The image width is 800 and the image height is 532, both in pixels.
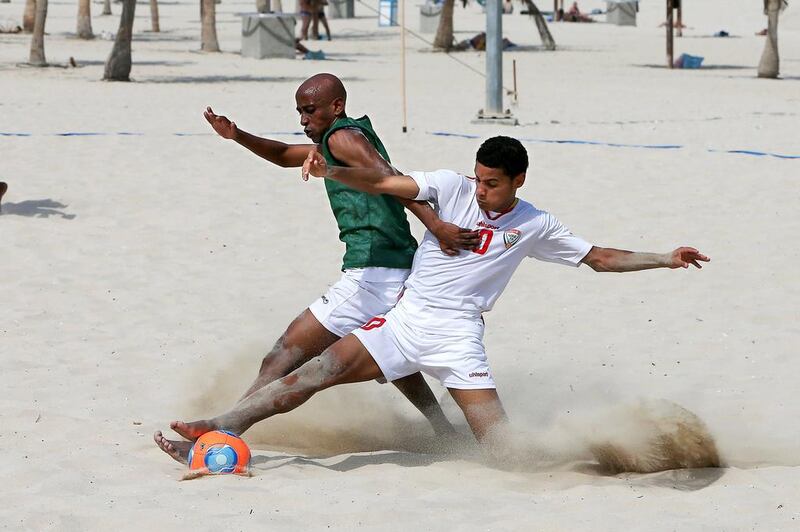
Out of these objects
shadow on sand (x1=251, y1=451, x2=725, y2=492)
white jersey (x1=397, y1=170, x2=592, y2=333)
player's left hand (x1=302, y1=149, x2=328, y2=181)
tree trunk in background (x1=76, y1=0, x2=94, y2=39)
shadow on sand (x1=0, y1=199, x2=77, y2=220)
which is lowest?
shadow on sand (x1=251, y1=451, x2=725, y2=492)

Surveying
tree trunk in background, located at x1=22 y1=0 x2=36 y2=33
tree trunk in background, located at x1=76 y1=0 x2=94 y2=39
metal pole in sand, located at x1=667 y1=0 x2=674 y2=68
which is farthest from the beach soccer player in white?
tree trunk in background, located at x1=22 y1=0 x2=36 y2=33

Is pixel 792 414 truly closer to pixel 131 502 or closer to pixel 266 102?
pixel 131 502

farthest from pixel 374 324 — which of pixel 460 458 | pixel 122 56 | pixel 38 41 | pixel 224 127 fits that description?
pixel 38 41

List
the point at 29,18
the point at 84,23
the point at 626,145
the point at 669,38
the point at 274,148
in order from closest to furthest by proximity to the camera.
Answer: the point at 274,148 → the point at 626,145 → the point at 669,38 → the point at 84,23 → the point at 29,18

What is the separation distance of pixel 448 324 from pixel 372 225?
525 millimetres

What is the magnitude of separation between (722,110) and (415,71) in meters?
8.93

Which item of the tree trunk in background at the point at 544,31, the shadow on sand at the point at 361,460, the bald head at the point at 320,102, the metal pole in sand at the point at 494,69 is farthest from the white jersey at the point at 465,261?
the tree trunk in background at the point at 544,31

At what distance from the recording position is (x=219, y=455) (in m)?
4.29

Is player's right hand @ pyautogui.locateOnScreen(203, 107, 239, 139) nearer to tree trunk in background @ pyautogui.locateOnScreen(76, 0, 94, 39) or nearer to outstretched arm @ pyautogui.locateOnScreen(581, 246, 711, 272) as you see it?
outstretched arm @ pyautogui.locateOnScreen(581, 246, 711, 272)

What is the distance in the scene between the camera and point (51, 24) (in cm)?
3897

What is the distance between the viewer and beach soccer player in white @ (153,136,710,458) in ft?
14.5

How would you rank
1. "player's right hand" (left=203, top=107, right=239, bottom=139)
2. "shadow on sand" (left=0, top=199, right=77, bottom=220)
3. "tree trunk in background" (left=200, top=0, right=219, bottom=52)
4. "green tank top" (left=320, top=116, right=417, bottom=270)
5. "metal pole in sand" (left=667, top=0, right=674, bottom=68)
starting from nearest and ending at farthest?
"green tank top" (left=320, top=116, right=417, bottom=270) < "player's right hand" (left=203, top=107, right=239, bottom=139) < "shadow on sand" (left=0, top=199, right=77, bottom=220) < "metal pole in sand" (left=667, top=0, right=674, bottom=68) < "tree trunk in background" (left=200, top=0, right=219, bottom=52)

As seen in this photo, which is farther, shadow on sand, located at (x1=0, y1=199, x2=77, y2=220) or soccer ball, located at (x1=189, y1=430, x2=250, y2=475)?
shadow on sand, located at (x1=0, y1=199, x2=77, y2=220)

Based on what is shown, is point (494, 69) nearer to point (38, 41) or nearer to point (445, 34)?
point (38, 41)
